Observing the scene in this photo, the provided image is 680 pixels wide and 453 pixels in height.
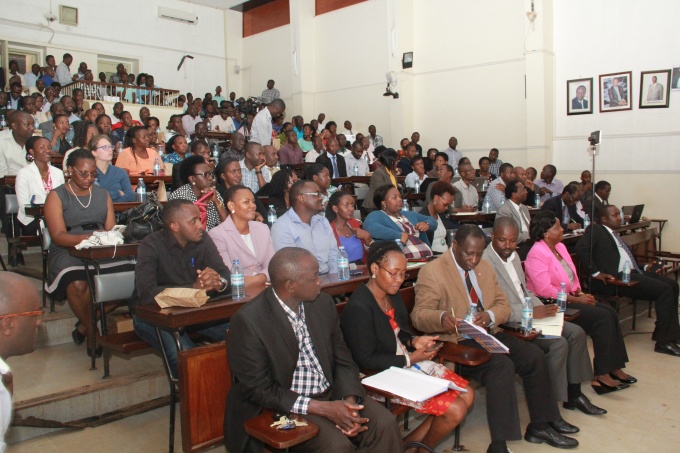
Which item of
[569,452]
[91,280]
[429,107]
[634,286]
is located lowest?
[569,452]

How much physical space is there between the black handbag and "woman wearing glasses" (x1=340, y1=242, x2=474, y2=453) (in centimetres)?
178

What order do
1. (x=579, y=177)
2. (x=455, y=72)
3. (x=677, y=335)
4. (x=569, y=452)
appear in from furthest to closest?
(x=455, y=72)
(x=579, y=177)
(x=677, y=335)
(x=569, y=452)

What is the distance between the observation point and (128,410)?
3.62 metres

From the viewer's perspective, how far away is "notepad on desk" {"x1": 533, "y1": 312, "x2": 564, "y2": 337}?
13.0 feet

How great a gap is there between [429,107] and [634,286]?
29.5 feet

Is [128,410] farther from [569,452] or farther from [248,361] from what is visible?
[569,452]

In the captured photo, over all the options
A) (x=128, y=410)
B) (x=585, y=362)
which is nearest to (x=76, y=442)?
(x=128, y=410)

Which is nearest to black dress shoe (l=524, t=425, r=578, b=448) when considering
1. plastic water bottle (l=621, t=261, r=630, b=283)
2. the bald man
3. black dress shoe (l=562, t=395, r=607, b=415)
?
black dress shoe (l=562, t=395, r=607, b=415)

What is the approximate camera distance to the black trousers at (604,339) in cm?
440

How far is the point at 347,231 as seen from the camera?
16.8 ft

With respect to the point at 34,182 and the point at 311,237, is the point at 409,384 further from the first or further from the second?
the point at 34,182

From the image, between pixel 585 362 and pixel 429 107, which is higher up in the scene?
pixel 429 107

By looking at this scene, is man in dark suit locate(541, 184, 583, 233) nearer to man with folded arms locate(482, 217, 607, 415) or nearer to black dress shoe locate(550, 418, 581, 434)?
man with folded arms locate(482, 217, 607, 415)

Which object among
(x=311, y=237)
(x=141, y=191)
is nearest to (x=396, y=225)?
(x=311, y=237)
